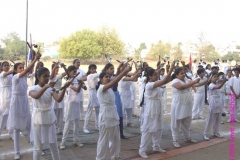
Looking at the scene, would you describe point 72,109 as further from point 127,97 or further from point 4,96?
point 127,97

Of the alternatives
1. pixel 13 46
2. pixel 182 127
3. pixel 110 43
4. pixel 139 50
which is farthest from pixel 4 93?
pixel 139 50

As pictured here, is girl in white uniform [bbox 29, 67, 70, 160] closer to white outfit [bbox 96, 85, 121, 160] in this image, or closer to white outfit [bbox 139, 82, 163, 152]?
white outfit [bbox 96, 85, 121, 160]

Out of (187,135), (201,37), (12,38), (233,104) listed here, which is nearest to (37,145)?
(187,135)

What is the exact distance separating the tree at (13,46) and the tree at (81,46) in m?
6.79

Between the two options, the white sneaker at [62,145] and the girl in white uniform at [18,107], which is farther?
the white sneaker at [62,145]

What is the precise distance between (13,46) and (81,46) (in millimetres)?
10314

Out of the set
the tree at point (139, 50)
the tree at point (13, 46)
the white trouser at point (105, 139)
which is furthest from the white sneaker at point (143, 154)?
the tree at point (139, 50)

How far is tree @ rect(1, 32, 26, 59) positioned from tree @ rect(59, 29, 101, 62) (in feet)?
22.3

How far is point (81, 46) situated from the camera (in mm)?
45031

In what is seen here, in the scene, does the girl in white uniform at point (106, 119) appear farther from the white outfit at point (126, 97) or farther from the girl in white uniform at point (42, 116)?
the white outfit at point (126, 97)

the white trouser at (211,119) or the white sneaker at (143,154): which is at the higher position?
the white trouser at (211,119)

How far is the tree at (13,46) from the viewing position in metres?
39.6

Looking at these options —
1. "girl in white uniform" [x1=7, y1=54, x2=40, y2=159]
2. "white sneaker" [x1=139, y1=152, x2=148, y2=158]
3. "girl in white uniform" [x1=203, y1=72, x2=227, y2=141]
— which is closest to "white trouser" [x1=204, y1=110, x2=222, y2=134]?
"girl in white uniform" [x1=203, y1=72, x2=227, y2=141]

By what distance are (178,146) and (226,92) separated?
426 centimetres
